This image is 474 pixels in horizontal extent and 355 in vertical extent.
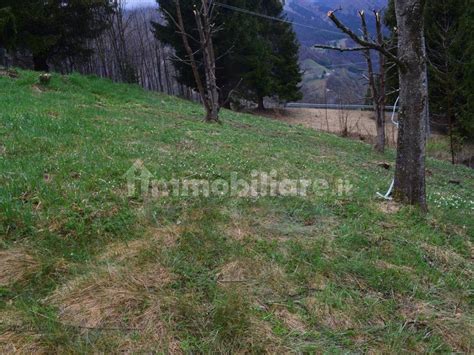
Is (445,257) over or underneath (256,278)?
underneath

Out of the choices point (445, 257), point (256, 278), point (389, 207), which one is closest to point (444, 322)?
point (445, 257)

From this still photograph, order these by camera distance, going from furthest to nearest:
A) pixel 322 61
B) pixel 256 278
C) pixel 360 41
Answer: pixel 322 61, pixel 360 41, pixel 256 278

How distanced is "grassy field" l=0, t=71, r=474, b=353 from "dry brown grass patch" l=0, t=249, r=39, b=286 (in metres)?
0.01

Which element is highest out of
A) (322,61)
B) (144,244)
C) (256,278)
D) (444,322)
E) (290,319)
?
(322,61)

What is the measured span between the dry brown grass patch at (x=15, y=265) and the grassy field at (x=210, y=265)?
0.04ft

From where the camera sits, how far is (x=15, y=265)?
10.2ft

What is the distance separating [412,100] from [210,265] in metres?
3.07

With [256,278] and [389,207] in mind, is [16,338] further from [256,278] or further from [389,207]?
[389,207]

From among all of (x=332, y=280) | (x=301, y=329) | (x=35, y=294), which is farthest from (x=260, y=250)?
(x=35, y=294)

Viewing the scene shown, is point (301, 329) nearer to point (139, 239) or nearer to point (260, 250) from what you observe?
point (260, 250)

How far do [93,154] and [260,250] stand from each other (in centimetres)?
298

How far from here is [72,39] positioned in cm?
1772

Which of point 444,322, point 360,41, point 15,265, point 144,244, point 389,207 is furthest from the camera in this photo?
point 389,207

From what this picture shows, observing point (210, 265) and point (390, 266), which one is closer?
point (210, 265)
